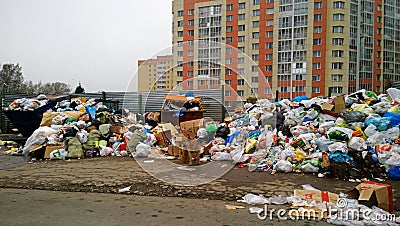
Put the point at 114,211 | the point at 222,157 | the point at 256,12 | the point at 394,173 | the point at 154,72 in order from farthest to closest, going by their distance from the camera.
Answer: the point at 256,12 → the point at 222,157 → the point at 394,173 → the point at 154,72 → the point at 114,211

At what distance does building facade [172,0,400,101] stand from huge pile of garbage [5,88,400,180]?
2813cm

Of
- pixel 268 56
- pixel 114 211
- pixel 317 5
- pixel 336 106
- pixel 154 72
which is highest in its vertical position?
pixel 317 5

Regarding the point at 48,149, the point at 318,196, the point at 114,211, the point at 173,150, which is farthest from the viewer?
the point at 48,149

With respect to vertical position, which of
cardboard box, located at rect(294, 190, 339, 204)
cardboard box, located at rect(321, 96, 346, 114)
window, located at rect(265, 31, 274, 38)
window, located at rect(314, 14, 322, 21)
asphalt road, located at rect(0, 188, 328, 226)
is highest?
window, located at rect(314, 14, 322, 21)

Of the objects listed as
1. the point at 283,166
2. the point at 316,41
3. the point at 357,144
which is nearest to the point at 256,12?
the point at 316,41

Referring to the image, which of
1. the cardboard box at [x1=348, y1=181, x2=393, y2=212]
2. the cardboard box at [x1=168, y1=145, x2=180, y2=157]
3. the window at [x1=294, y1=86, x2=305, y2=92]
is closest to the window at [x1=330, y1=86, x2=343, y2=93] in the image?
the window at [x1=294, y1=86, x2=305, y2=92]

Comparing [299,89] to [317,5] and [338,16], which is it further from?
[317,5]

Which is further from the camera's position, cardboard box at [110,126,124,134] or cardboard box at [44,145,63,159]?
cardboard box at [110,126,124,134]

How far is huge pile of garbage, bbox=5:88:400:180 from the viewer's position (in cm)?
586

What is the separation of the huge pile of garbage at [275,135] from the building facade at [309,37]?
2813 centimetres

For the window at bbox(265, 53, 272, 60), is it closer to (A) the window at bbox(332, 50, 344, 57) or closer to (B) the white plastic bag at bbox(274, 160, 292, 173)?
(A) the window at bbox(332, 50, 344, 57)

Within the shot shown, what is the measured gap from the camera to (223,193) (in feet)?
14.8

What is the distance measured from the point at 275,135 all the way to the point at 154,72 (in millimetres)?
3457

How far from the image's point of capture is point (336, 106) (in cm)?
777
